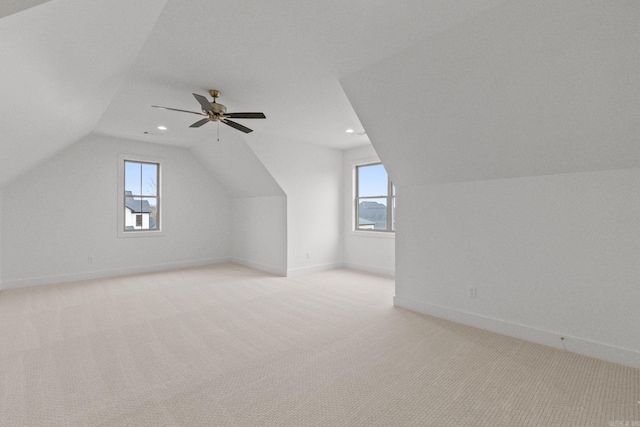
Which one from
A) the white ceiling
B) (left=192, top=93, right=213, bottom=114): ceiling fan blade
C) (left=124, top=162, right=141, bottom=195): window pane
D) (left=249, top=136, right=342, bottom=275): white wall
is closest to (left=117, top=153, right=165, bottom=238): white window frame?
(left=124, top=162, right=141, bottom=195): window pane

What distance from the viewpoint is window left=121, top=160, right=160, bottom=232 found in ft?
19.3

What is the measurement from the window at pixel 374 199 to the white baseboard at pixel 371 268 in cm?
77

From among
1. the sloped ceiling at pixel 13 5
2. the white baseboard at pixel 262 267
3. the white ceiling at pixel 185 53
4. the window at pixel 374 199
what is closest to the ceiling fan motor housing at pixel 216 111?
the white ceiling at pixel 185 53

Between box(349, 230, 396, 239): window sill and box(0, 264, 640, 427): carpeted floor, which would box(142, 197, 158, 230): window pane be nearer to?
box(0, 264, 640, 427): carpeted floor

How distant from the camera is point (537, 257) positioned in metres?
2.77

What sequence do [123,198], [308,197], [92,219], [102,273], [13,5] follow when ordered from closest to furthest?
[13,5]
[92,219]
[102,273]
[123,198]
[308,197]

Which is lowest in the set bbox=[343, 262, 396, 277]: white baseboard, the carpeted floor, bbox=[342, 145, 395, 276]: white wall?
the carpeted floor

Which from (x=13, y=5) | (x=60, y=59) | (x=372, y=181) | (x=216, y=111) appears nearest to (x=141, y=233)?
(x=216, y=111)

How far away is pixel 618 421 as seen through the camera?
1.70 m

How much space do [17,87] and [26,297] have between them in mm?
3639

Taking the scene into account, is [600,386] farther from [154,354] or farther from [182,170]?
[182,170]

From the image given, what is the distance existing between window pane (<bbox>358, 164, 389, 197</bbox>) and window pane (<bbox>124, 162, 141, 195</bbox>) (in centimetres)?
463

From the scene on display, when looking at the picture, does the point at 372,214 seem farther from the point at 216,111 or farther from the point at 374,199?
the point at 216,111

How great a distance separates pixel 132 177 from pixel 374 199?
4.99 meters
